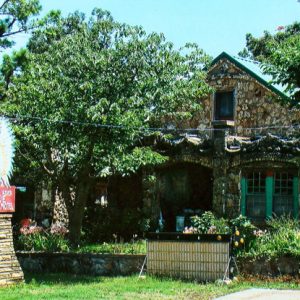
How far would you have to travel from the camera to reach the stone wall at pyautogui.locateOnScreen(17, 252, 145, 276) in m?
16.0

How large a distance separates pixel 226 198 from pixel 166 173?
121 inches

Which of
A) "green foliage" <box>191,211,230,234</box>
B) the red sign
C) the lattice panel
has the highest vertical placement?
the red sign

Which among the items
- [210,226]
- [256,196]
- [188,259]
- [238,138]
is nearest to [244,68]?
[238,138]

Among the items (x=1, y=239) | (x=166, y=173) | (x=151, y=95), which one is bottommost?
(x=1, y=239)

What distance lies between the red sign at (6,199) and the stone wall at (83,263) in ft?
9.12

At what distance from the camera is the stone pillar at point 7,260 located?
14391 mm

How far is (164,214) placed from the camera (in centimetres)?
2331

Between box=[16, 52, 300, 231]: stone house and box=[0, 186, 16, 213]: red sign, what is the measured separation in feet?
18.8

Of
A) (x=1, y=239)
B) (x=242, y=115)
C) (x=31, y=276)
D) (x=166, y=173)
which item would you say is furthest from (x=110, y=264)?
(x=242, y=115)

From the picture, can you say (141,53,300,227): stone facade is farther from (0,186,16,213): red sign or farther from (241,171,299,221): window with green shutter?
(0,186,16,213): red sign

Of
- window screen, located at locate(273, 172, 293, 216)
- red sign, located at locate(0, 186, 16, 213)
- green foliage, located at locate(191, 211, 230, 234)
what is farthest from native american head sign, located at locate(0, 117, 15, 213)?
window screen, located at locate(273, 172, 293, 216)

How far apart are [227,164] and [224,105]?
3821 mm

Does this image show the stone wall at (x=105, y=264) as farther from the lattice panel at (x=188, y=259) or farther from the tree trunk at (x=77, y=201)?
the tree trunk at (x=77, y=201)

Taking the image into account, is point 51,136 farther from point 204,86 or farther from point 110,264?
point 204,86
